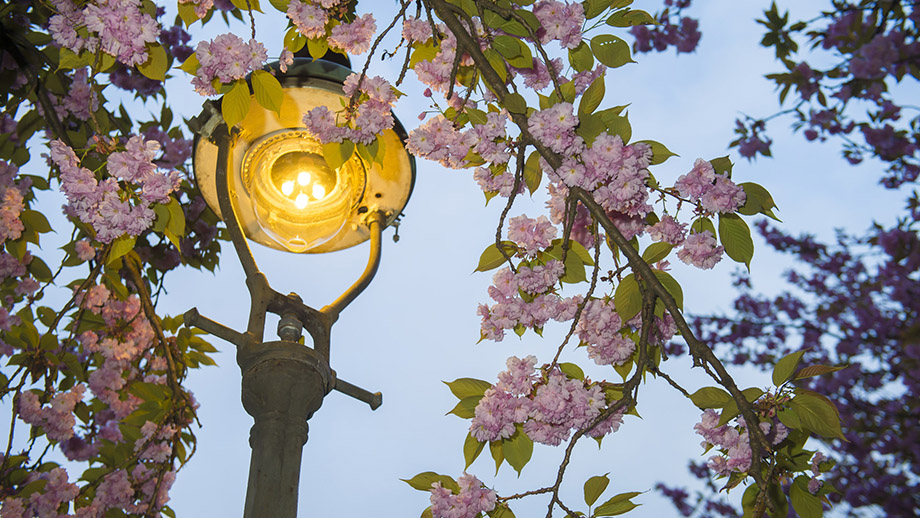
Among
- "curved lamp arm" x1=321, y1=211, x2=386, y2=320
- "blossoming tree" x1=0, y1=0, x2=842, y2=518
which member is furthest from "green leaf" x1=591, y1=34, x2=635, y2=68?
"curved lamp arm" x1=321, y1=211, x2=386, y2=320

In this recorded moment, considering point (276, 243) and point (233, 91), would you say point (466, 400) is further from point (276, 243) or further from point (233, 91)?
point (233, 91)

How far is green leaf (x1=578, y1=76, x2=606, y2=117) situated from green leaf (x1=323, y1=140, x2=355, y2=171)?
66cm

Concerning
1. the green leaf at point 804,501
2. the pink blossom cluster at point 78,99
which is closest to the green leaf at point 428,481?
the green leaf at point 804,501

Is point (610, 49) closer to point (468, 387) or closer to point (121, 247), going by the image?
point (468, 387)

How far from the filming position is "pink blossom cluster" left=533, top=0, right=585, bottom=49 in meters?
1.91

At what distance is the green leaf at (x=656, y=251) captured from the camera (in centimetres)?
177

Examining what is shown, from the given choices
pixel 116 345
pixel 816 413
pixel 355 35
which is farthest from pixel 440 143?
pixel 116 345

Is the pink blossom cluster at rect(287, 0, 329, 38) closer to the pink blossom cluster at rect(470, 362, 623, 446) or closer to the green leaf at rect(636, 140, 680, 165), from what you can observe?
the green leaf at rect(636, 140, 680, 165)

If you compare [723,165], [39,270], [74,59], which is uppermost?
[39,270]

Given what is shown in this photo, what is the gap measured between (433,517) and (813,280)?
7236 millimetres

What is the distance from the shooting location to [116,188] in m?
1.85

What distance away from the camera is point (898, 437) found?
6168 mm

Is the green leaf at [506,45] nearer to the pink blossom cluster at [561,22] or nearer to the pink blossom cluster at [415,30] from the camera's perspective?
the pink blossom cluster at [561,22]

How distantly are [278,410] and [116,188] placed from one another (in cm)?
75
